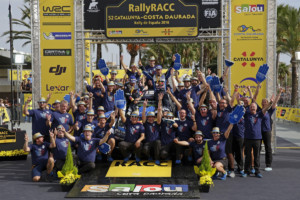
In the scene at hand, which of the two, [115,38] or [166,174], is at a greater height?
[115,38]

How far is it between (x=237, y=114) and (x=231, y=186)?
161cm

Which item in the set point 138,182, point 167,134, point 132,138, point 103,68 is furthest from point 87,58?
point 138,182

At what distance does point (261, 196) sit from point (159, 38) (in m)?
7.23

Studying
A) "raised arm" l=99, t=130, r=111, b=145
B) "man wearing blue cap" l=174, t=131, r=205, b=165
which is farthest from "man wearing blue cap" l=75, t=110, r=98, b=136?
"man wearing blue cap" l=174, t=131, r=205, b=165

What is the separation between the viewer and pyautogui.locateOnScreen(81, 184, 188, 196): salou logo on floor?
7.56 meters

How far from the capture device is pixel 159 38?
1320 centimetres

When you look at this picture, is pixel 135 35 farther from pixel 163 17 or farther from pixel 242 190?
pixel 242 190

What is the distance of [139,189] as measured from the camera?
777 centimetres

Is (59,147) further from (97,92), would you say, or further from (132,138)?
(97,92)

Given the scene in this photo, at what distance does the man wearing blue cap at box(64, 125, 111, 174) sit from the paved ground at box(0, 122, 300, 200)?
741mm

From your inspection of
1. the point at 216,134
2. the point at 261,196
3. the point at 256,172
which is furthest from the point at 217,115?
the point at 261,196

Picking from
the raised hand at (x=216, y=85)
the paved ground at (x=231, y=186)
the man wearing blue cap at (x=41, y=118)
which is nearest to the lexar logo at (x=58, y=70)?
the man wearing blue cap at (x=41, y=118)

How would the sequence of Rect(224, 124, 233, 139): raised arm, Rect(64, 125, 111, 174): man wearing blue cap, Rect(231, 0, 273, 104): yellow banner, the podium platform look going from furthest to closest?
Rect(231, 0, 273, 104): yellow banner, Rect(64, 125, 111, 174): man wearing blue cap, Rect(224, 124, 233, 139): raised arm, the podium platform

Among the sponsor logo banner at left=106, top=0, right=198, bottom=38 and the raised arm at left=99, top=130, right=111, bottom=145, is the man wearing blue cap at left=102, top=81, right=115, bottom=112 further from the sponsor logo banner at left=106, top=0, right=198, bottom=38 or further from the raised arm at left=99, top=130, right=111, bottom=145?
the sponsor logo banner at left=106, top=0, right=198, bottom=38
